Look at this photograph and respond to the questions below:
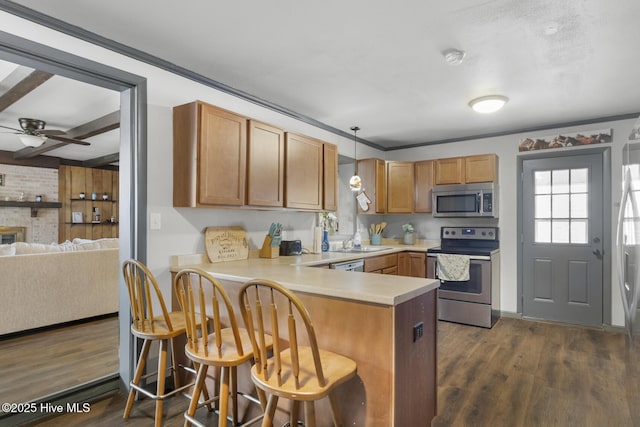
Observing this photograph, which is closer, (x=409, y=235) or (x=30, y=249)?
(x=30, y=249)

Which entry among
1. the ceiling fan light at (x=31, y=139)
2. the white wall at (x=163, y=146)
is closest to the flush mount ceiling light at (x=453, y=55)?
the white wall at (x=163, y=146)

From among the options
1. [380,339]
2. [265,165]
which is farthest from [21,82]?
[380,339]

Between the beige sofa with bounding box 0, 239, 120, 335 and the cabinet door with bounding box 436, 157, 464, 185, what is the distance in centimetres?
416

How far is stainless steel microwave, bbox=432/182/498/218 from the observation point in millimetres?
4414

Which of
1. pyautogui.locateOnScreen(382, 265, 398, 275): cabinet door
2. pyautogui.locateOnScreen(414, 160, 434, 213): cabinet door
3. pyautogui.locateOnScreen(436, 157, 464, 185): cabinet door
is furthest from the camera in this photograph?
pyautogui.locateOnScreen(414, 160, 434, 213): cabinet door

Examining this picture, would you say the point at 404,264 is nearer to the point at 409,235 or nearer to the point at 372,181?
the point at 409,235

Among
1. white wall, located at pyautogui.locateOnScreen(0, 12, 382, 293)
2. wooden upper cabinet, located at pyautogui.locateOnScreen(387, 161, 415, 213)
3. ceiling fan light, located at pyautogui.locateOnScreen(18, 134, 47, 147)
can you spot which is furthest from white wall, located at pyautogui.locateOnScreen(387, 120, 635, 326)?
ceiling fan light, located at pyautogui.locateOnScreen(18, 134, 47, 147)

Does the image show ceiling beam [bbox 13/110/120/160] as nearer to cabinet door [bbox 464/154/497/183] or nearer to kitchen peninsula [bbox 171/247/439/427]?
kitchen peninsula [bbox 171/247/439/427]

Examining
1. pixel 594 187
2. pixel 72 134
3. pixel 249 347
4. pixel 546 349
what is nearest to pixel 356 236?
pixel 546 349

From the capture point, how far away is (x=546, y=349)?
3379mm

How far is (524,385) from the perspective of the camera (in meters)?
2.64

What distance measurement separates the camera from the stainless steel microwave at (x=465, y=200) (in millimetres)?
4414

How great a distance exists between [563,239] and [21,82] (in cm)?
569

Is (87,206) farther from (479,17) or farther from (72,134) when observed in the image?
(479,17)
